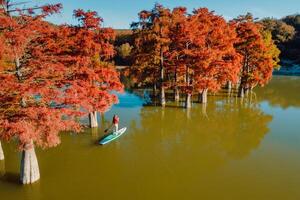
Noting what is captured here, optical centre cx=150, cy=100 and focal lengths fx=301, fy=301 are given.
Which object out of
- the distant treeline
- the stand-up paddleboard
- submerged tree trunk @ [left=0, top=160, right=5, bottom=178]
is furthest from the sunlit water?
the distant treeline

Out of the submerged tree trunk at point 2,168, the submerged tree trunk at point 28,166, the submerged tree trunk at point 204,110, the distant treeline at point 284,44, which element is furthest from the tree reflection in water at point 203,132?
the distant treeline at point 284,44

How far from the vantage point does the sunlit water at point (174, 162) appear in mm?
12320

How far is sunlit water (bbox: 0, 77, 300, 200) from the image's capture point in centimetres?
1232

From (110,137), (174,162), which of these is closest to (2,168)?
(110,137)

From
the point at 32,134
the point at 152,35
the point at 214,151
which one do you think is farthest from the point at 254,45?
the point at 32,134

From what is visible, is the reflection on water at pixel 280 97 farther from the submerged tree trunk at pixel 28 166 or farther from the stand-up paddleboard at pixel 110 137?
the submerged tree trunk at pixel 28 166

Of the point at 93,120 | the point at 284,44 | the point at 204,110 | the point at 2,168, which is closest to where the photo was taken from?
the point at 2,168

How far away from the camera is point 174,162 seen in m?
15.5

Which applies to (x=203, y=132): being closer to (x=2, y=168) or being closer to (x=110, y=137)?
(x=110, y=137)

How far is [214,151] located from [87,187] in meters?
8.01

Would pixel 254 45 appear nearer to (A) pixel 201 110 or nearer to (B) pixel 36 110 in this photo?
(A) pixel 201 110

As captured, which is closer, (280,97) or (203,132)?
(203,132)

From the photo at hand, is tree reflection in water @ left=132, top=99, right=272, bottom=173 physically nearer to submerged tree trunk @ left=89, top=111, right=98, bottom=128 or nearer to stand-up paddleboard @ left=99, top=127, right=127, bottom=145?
stand-up paddleboard @ left=99, top=127, right=127, bottom=145

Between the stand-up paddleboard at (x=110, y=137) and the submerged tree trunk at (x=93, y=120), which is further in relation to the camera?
the submerged tree trunk at (x=93, y=120)
